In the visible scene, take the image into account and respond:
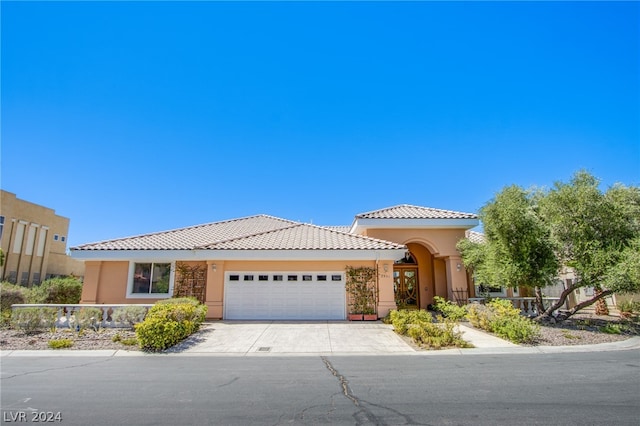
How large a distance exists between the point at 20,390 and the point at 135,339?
4.65 meters

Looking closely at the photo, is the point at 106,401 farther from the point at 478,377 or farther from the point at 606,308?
the point at 606,308

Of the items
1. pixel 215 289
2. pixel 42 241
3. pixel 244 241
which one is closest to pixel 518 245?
pixel 244 241

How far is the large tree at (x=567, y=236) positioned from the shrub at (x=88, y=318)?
52.4 ft

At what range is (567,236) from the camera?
13367 millimetres

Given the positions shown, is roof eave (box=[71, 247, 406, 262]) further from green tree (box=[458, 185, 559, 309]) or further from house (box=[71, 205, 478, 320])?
green tree (box=[458, 185, 559, 309])

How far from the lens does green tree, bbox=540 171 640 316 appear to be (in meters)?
12.4

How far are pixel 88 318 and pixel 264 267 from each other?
275 inches

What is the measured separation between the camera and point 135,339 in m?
11.1

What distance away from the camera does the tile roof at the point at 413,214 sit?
18.2 meters

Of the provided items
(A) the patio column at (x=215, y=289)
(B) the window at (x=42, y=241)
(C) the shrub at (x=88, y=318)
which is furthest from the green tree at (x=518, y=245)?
(B) the window at (x=42, y=241)

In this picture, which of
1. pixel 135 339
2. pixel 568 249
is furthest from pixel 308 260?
pixel 568 249

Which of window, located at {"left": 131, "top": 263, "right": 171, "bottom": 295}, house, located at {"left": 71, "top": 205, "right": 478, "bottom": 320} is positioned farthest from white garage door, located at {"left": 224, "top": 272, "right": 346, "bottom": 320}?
window, located at {"left": 131, "top": 263, "right": 171, "bottom": 295}

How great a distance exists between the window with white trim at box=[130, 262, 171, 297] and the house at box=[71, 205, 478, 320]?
0.15ft

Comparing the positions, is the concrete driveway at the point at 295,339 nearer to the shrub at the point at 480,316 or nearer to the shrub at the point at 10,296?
the shrub at the point at 480,316
